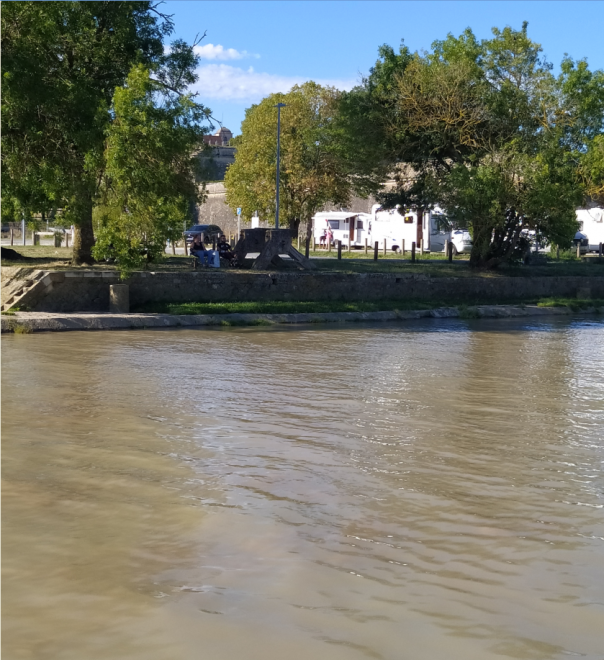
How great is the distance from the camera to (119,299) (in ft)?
67.8

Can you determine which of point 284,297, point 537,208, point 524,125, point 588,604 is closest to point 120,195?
point 284,297

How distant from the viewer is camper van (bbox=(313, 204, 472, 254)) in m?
52.5

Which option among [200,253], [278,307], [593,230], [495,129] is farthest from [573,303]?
[593,230]

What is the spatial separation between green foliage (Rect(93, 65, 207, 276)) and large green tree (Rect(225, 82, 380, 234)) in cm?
3074

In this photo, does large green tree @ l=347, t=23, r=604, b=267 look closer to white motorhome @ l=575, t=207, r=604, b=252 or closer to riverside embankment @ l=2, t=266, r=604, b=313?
riverside embankment @ l=2, t=266, r=604, b=313

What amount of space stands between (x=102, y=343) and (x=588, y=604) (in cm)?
1278

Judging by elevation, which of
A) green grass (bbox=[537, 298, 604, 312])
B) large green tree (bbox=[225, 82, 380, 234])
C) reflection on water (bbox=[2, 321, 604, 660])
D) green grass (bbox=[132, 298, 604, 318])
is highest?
large green tree (bbox=[225, 82, 380, 234])

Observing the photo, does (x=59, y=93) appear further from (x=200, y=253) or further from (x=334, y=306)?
(x=334, y=306)

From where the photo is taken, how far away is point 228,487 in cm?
761

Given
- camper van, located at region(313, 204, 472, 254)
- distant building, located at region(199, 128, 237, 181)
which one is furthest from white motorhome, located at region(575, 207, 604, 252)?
distant building, located at region(199, 128, 237, 181)

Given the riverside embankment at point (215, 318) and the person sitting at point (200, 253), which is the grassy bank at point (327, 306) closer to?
the riverside embankment at point (215, 318)

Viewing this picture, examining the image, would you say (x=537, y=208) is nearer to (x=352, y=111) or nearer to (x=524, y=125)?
(x=524, y=125)

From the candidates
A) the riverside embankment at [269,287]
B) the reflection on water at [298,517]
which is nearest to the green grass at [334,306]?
the riverside embankment at [269,287]

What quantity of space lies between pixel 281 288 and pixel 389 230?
32.5 m
